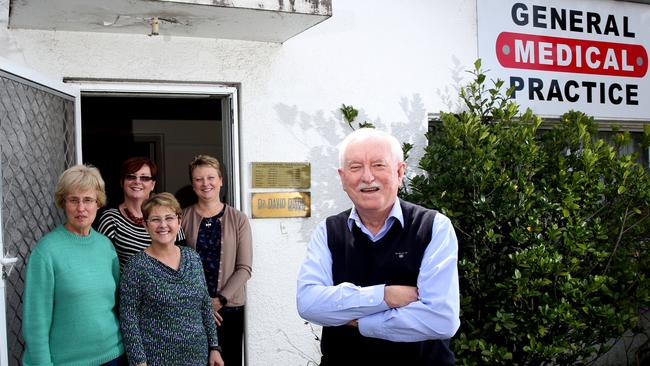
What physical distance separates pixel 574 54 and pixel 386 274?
426cm

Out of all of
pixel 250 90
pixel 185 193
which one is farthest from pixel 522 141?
pixel 185 193

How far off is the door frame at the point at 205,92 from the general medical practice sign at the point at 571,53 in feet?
7.15

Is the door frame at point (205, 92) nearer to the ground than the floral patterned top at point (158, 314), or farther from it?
farther from it

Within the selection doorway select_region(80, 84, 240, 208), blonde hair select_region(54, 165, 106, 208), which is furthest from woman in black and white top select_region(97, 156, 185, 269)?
doorway select_region(80, 84, 240, 208)

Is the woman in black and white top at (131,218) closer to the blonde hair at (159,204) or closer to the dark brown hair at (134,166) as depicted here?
the dark brown hair at (134,166)

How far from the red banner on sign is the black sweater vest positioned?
3559 mm

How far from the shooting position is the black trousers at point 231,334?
3.92m

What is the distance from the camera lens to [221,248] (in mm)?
3875

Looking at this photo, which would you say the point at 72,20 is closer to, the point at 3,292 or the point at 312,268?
the point at 3,292

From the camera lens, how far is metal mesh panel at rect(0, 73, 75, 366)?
11.2 ft

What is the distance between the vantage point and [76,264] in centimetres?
296

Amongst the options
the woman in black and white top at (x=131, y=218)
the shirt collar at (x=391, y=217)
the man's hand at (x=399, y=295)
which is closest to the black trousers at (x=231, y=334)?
the woman in black and white top at (x=131, y=218)

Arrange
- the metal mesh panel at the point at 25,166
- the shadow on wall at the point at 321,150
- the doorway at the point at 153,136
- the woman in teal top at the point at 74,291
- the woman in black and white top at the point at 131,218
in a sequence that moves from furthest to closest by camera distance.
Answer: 1. the doorway at the point at 153,136
2. the shadow on wall at the point at 321,150
3. the woman in black and white top at the point at 131,218
4. the metal mesh panel at the point at 25,166
5. the woman in teal top at the point at 74,291

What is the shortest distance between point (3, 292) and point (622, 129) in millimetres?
5473
